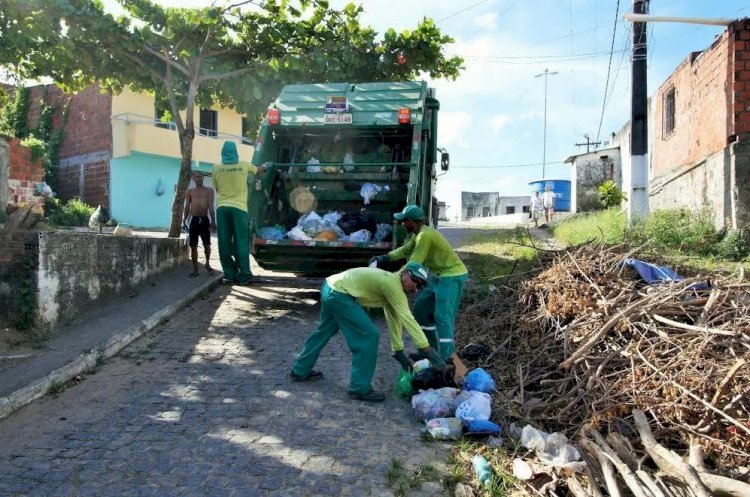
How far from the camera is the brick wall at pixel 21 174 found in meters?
8.10

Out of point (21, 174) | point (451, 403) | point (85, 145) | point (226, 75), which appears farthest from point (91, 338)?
point (85, 145)

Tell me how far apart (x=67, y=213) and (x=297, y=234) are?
37.0 ft

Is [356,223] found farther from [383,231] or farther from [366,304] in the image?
[366,304]

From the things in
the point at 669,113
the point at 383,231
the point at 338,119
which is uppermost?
the point at 669,113

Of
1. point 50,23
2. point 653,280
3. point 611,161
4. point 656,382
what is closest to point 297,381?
point 656,382

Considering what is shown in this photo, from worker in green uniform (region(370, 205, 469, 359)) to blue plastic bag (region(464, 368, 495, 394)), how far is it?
17.7 inches

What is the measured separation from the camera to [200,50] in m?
8.23

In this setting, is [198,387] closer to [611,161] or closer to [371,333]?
[371,333]

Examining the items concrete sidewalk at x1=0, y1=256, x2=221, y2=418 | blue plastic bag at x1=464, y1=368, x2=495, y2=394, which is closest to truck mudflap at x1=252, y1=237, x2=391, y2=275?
concrete sidewalk at x1=0, y1=256, x2=221, y2=418

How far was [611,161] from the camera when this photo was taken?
22703mm

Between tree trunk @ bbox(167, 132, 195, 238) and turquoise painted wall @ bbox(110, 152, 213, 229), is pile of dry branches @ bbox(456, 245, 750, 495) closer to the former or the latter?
tree trunk @ bbox(167, 132, 195, 238)

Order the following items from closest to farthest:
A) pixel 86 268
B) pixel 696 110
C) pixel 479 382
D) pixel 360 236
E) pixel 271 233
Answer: pixel 479 382, pixel 86 268, pixel 360 236, pixel 271 233, pixel 696 110

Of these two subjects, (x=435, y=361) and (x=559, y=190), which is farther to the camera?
(x=559, y=190)

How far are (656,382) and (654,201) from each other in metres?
10.3
